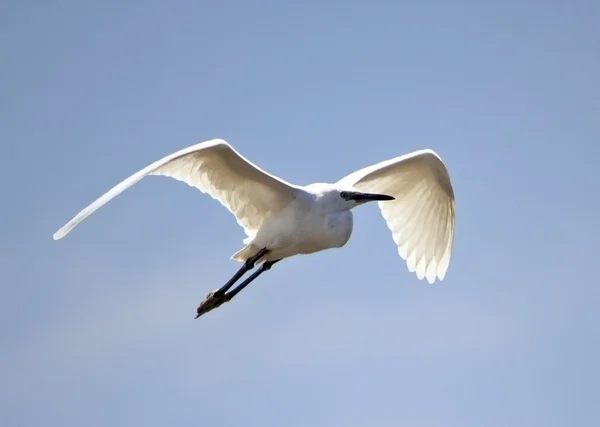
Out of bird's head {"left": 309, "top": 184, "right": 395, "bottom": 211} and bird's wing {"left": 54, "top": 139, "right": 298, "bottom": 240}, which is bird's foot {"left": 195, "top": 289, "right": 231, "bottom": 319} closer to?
bird's wing {"left": 54, "top": 139, "right": 298, "bottom": 240}

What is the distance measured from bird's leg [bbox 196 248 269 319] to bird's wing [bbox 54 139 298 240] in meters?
0.57

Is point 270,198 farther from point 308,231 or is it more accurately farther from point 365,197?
point 365,197

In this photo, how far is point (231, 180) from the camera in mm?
17812

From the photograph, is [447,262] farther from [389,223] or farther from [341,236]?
[341,236]

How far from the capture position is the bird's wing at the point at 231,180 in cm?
1681

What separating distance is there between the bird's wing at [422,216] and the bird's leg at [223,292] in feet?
10.9

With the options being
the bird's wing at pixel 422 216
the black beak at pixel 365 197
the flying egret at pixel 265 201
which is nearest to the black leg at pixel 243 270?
the flying egret at pixel 265 201

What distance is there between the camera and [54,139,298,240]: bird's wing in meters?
16.8

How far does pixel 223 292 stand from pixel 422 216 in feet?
14.8

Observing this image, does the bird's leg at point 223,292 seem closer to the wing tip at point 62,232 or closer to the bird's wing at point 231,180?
the bird's wing at point 231,180

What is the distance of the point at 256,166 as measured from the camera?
56.9 ft

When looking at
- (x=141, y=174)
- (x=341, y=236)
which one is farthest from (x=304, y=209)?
(x=141, y=174)

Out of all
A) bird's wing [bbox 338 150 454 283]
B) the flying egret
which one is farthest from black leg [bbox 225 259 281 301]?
bird's wing [bbox 338 150 454 283]

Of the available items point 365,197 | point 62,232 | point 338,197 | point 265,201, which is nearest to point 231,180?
point 265,201
